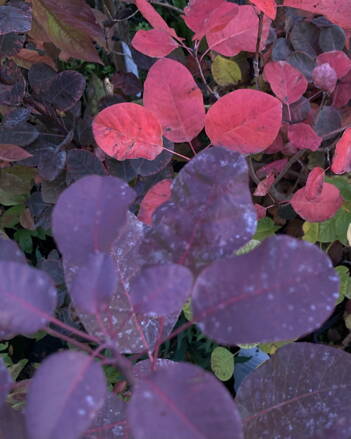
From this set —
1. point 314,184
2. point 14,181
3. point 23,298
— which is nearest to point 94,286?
point 23,298

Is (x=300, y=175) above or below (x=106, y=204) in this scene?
below

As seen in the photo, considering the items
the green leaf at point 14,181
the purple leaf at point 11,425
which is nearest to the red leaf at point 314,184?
the purple leaf at point 11,425

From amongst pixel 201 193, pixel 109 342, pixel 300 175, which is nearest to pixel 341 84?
pixel 300 175

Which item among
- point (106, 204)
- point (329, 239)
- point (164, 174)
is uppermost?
point (106, 204)

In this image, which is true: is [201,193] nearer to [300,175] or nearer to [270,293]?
A: [270,293]

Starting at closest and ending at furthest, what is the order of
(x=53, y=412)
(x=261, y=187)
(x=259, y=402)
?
1. (x=53, y=412)
2. (x=259, y=402)
3. (x=261, y=187)

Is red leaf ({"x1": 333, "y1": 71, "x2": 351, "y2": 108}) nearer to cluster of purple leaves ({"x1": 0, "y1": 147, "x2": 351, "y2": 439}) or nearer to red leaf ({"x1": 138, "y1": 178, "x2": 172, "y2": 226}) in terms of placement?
red leaf ({"x1": 138, "y1": 178, "x2": 172, "y2": 226})

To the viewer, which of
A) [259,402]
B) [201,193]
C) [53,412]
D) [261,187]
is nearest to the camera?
[53,412]
